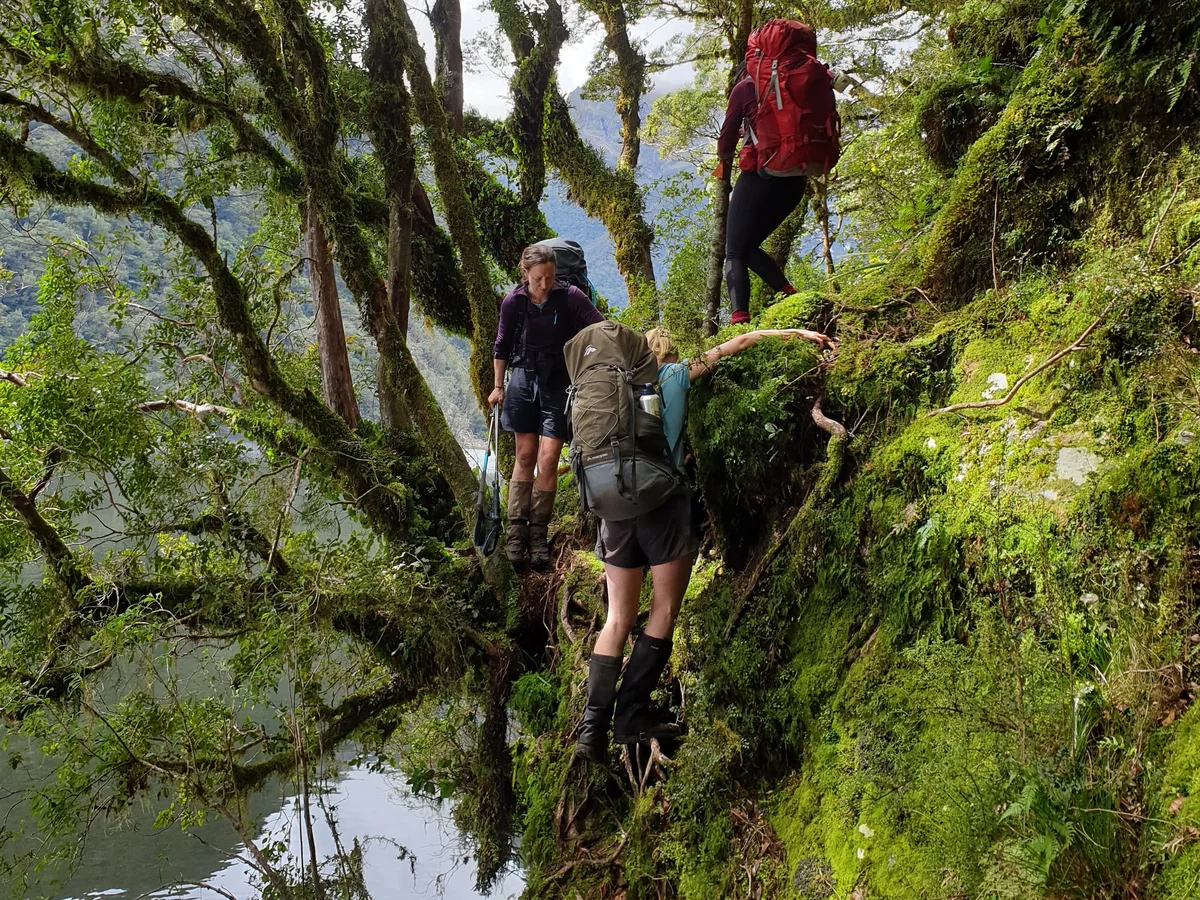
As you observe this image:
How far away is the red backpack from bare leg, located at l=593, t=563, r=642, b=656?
2.67 meters

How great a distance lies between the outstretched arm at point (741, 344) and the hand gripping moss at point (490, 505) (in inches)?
77.9

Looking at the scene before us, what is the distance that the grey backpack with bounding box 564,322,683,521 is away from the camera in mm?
3498

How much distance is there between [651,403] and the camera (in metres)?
3.59

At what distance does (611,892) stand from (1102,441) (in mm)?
3201

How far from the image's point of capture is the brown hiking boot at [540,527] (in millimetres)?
5789

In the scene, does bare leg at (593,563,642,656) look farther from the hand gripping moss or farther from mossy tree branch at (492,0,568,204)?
mossy tree branch at (492,0,568,204)

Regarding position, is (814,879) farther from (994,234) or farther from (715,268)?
(715,268)

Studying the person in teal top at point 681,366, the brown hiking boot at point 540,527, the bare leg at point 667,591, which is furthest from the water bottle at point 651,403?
the brown hiking boot at point 540,527

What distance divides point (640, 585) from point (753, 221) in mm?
2499

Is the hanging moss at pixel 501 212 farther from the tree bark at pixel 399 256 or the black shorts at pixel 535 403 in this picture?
the black shorts at pixel 535 403

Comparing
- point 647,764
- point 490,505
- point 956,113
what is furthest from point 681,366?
point 956,113

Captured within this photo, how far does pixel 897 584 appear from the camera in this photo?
2949 millimetres

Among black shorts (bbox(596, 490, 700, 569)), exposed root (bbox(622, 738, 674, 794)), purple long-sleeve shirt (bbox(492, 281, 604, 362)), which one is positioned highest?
purple long-sleeve shirt (bbox(492, 281, 604, 362))

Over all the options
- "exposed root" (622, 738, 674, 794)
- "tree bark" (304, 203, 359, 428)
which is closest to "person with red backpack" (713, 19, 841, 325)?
"exposed root" (622, 738, 674, 794)
